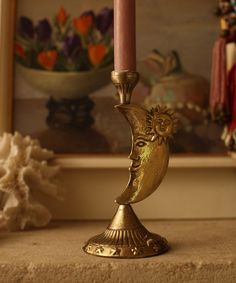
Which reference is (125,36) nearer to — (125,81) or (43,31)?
(125,81)

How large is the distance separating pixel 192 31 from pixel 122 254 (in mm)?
417

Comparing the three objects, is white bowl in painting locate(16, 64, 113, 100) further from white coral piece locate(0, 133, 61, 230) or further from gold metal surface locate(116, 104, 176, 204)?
gold metal surface locate(116, 104, 176, 204)

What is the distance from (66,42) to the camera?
27.5 inches

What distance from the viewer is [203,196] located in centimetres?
69

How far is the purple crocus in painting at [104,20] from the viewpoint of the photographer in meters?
0.70

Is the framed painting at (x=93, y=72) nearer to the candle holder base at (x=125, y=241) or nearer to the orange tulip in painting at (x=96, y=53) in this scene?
the orange tulip in painting at (x=96, y=53)

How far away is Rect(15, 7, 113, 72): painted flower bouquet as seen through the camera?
2.28 ft

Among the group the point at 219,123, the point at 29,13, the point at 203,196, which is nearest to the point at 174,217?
the point at 203,196

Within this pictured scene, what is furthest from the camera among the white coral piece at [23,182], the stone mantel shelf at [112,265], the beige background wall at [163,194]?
the beige background wall at [163,194]

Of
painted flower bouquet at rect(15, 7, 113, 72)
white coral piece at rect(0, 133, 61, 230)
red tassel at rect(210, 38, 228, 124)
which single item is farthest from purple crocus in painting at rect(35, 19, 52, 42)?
red tassel at rect(210, 38, 228, 124)

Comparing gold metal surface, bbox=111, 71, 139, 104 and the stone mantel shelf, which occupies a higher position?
gold metal surface, bbox=111, 71, 139, 104

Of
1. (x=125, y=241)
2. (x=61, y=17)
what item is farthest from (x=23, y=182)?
(x=61, y=17)

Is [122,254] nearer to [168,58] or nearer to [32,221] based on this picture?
[32,221]

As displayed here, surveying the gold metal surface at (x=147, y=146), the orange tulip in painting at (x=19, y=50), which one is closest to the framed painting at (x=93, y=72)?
the orange tulip in painting at (x=19, y=50)
